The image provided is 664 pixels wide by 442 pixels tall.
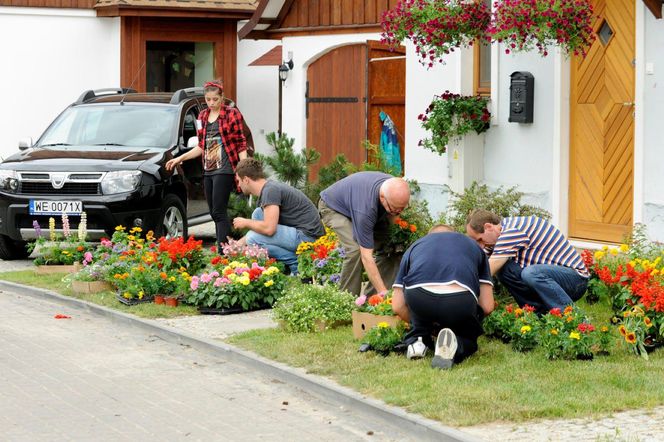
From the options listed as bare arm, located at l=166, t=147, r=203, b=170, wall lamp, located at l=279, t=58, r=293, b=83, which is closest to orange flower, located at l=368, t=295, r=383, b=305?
bare arm, located at l=166, t=147, r=203, b=170

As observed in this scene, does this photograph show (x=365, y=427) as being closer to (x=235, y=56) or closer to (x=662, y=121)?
(x=662, y=121)

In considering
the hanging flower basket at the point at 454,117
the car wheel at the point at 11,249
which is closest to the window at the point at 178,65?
the car wheel at the point at 11,249

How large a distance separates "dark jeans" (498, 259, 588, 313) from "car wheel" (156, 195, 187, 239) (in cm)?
646

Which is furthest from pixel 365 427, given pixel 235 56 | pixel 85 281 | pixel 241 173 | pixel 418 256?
pixel 235 56

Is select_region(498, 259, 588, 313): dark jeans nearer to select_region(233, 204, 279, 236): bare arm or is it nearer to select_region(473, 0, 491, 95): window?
select_region(233, 204, 279, 236): bare arm

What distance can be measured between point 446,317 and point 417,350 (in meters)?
0.31

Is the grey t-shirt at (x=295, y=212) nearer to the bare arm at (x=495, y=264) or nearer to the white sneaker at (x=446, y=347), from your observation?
the bare arm at (x=495, y=264)

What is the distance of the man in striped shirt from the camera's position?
9.66 m

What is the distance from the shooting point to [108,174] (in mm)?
15164

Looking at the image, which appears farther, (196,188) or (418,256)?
(196,188)

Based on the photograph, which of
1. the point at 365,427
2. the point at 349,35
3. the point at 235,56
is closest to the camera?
the point at 365,427

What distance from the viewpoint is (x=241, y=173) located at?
12.5 m

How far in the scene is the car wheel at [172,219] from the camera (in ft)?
51.0

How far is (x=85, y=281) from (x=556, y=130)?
5.16 meters
